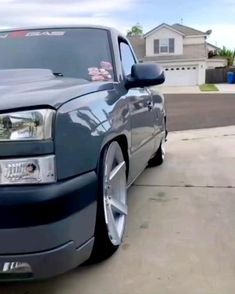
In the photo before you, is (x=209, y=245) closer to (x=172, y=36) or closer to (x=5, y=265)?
(x=5, y=265)

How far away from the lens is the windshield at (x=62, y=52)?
3754 mm

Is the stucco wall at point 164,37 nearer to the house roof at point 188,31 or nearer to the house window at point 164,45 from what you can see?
the house window at point 164,45

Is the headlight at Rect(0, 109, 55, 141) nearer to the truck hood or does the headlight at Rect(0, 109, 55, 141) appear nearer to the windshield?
the truck hood

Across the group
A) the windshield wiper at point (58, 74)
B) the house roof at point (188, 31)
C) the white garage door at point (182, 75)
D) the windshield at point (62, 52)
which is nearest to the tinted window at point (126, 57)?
the windshield at point (62, 52)

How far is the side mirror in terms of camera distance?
3729mm

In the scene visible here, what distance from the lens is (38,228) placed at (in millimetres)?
2166

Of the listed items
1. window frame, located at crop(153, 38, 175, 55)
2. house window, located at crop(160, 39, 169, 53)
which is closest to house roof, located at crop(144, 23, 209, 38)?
window frame, located at crop(153, 38, 175, 55)

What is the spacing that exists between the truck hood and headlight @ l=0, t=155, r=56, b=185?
0.91 feet

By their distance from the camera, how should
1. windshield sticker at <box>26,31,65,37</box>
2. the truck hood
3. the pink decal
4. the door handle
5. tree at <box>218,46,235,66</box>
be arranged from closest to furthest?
1. the truck hood
2. the pink decal
3. windshield sticker at <box>26,31,65,37</box>
4. the door handle
5. tree at <box>218,46,235,66</box>

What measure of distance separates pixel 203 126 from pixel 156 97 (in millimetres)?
6249

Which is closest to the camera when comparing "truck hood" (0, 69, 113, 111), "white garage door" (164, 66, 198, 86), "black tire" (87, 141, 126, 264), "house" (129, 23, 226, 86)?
"truck hood" (0, 69, 113, 111)

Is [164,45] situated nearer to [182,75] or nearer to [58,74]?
[182,75]

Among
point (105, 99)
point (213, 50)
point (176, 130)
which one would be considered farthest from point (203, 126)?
point (213, 50)

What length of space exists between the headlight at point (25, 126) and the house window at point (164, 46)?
41.0 metres
